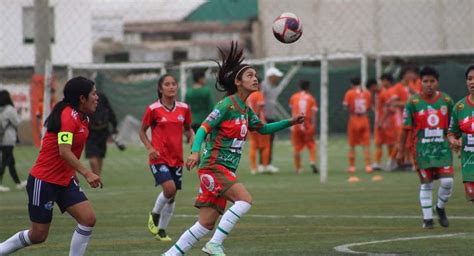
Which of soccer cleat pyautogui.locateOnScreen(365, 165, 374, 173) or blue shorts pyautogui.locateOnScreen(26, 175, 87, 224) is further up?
blue shorts pyautogui.locateOnScreen(26, 175, 87, 224)

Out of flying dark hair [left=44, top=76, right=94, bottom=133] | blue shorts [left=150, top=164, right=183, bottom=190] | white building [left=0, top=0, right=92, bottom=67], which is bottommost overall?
blue shorts [left=150, top=164, right=183, bottom=190]

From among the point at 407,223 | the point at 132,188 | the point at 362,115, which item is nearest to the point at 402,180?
the point at 362,115

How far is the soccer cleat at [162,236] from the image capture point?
1345 centimetres

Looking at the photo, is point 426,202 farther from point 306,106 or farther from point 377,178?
point 306,106

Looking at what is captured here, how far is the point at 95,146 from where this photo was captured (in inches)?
881

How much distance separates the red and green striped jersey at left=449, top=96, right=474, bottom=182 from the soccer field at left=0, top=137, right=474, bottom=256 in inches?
30.2

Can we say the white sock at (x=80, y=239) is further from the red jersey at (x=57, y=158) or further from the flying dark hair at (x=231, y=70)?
the flying dark hair at (x=231, y=70)

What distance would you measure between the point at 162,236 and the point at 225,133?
111 inches

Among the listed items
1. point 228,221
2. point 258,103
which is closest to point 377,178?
point 258,103

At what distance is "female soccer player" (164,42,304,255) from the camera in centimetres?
1077

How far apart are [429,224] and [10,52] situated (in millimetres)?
25680

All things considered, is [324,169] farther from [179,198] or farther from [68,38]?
[68,38]

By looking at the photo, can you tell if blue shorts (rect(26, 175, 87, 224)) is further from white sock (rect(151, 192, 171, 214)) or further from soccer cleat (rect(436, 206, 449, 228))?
soccer cleat (rect(436, 206, 449, 228))

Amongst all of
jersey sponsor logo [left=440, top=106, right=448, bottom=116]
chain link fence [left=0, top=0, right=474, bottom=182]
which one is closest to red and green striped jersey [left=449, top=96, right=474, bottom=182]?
jersey sponsor logo [left=440, top=106, right=448, bottom=116]
